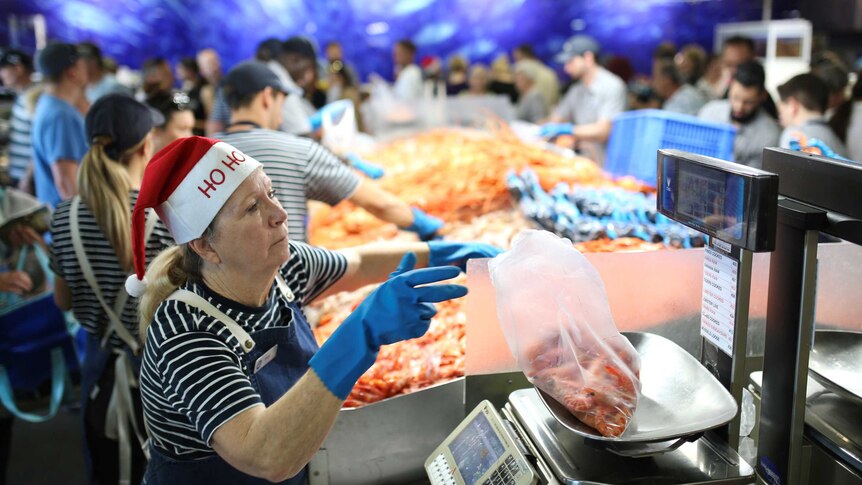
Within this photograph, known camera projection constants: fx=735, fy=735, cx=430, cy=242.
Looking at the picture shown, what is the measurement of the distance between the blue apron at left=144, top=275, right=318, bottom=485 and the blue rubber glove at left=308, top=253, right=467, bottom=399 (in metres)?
0.31

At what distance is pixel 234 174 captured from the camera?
5.06ft

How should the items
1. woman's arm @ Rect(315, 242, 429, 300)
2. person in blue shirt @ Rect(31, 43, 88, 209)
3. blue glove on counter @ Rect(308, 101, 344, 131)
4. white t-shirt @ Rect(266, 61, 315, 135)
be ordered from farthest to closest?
1. blue glove on counter @ Rect(308, 101, 344, 131)
2. white t-shirt @ Rect(266, 61, 315, 135)
3. person in blue shirt @ Rect(31, 43, 88, 209)
4. woman's arm @ Rect(315, 242, 429, 300)

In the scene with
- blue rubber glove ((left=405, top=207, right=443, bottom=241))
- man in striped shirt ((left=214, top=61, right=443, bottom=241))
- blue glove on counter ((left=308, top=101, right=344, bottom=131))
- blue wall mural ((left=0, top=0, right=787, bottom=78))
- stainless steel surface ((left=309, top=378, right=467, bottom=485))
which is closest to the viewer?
stainless steel surface ((left=309, top=378, right=467, bottom=485))

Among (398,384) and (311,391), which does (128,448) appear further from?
(311,391)

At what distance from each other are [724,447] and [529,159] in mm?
2744

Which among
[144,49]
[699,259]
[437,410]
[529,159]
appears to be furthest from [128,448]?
[144,49]

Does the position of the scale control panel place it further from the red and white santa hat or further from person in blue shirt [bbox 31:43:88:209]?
person in blue shirt [bbox 31:43:88:209]

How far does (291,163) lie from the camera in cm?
289

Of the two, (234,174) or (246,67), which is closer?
(234,174)

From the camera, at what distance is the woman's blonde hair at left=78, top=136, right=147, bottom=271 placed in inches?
95.0

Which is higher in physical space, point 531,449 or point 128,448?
point 531,449

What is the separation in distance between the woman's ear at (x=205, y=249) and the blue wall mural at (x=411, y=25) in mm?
12585

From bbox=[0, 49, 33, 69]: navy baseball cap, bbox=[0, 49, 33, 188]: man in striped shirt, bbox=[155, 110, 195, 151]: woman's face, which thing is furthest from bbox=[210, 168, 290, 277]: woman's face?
bbox=[0, 49, 33, 69]: navy baseball cap

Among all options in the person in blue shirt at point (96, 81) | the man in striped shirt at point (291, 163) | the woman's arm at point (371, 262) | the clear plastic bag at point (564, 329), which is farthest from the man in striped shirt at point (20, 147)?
the clear plastic bag at point (564, 329)
